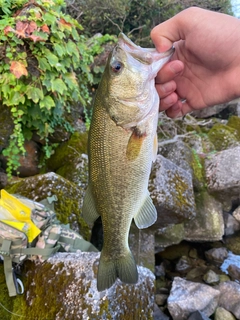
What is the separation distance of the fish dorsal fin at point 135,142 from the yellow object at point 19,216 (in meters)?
1.50

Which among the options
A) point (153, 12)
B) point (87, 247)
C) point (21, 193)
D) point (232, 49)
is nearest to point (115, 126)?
point (232, 49)

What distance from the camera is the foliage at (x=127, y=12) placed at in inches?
310

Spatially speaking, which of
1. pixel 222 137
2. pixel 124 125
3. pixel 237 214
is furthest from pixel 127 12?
pixel 124 125

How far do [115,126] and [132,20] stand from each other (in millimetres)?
7652

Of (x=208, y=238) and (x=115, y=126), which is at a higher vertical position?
(x=115, y=126)

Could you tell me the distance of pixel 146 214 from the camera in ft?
6.52

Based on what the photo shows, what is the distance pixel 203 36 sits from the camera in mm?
2029

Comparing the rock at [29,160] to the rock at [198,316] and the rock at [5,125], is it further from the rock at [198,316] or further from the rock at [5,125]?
the rock at [198,316]

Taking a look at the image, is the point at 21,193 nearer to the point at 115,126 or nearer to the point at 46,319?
the point at 46,319

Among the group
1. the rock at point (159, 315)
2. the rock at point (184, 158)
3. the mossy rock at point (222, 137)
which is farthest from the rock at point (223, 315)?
the mossy rock at point (222, 137)

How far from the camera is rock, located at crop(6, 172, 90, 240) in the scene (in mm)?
3654

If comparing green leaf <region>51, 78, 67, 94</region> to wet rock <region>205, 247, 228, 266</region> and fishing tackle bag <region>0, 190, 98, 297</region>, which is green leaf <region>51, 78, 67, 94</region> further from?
wet rock <region>205, 247, 228, 266</region>

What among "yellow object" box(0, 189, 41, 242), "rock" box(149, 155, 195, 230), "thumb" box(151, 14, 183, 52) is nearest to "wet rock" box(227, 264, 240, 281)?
"rock" box(149, 155, 195, 230)

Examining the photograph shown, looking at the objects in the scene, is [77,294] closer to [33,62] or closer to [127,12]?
[33,62]
